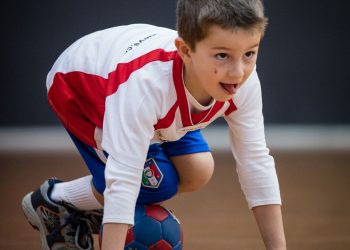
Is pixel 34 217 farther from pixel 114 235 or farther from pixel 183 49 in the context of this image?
pixel 183 49

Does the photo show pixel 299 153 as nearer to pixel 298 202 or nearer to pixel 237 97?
pixel 298 202

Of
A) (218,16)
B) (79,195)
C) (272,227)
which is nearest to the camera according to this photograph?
(218,16)

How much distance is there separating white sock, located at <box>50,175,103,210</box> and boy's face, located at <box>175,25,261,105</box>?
1.66 ft

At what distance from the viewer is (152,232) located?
1.77 metres

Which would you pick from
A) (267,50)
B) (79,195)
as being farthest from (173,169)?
(267,50)

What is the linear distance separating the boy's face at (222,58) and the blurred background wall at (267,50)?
8.24 ft

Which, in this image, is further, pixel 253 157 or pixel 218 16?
pixel 253 157

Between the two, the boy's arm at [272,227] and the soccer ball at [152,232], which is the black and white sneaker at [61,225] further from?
the boy's arm at [272,227]

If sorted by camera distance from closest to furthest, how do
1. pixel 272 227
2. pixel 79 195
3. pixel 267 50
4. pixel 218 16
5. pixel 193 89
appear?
1. pixel 218 16
2. pixel 193 89
3. pixel 272 227
4. pixel 79 195
5. pixel 267 50

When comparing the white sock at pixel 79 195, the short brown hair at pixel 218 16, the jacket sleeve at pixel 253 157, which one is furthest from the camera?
the white sock at pixel 79 195

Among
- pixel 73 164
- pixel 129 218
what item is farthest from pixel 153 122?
pixel 73 164

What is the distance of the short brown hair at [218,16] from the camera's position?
4.90 ft

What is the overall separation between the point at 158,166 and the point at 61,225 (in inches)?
14.6

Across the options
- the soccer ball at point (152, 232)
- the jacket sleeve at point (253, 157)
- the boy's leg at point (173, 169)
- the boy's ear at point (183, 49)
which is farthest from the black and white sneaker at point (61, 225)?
the boy's ear at point (183, 49)
